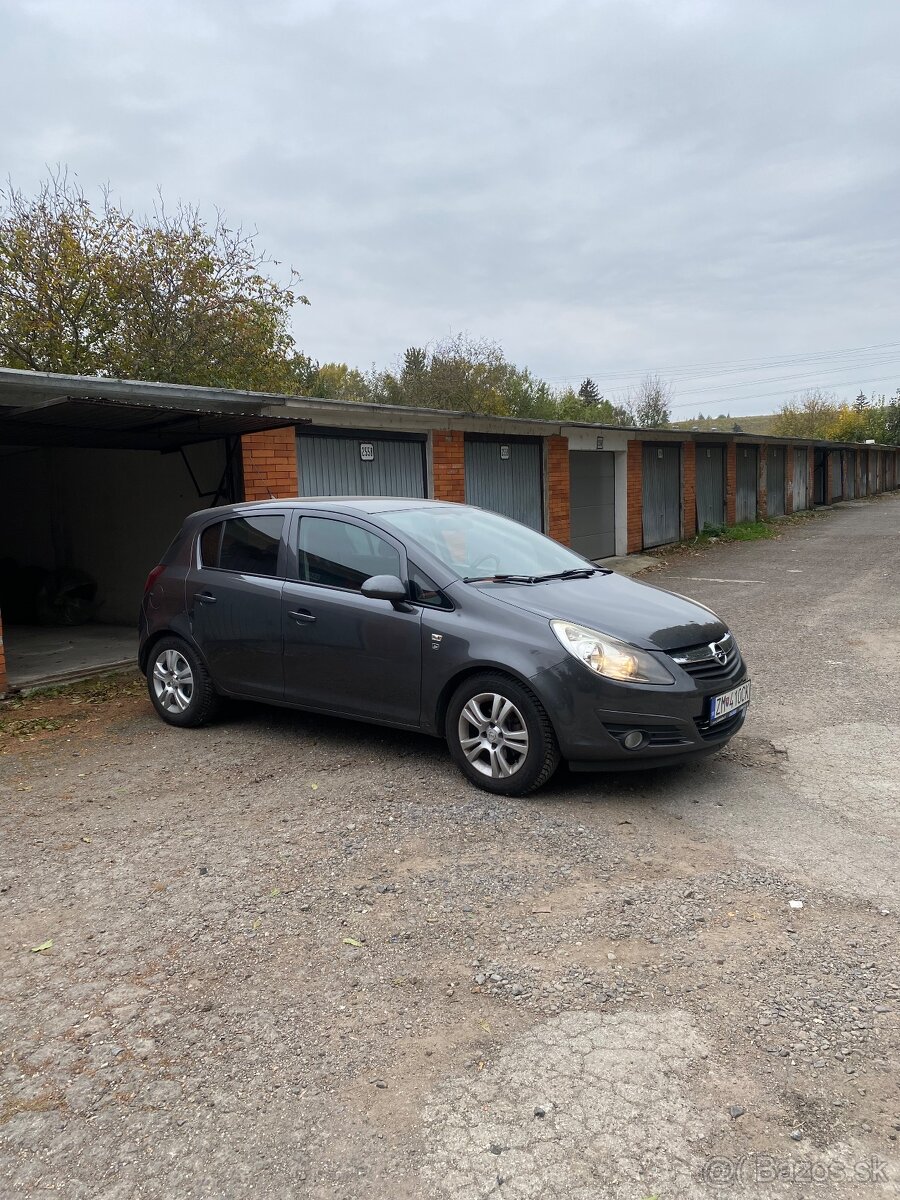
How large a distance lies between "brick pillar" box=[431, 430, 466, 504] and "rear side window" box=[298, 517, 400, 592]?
6545 millimetres

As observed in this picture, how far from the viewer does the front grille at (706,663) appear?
4.61m

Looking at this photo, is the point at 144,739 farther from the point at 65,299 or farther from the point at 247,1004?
the point at 65,299

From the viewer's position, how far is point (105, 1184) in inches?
86.3

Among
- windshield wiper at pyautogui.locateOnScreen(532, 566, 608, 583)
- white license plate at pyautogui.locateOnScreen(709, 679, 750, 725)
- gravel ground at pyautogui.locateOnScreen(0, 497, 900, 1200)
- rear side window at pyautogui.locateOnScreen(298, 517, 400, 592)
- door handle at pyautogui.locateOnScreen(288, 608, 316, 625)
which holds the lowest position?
gravel ground at pyautogui.locateOnScreen(0, 497, 900, 1200)

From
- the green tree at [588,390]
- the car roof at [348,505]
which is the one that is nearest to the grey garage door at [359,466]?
the car roof at [348,505]

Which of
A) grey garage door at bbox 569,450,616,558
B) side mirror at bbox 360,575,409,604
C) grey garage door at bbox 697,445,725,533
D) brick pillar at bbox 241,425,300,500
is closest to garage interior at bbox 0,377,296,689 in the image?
brick pillar at bbox 241,425,300,500

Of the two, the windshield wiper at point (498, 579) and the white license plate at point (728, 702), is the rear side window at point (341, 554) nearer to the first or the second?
the windshield wiper at point (498, 579)

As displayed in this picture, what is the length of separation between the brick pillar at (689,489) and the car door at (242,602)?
15.9m

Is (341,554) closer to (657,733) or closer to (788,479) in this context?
(657,733)

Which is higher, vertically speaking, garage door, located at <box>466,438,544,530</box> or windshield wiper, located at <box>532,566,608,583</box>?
garage door, located at <box>466,438,544,530</box>

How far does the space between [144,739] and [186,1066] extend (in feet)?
Answer: 12.8

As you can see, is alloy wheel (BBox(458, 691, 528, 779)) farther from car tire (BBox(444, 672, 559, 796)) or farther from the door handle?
the door handle

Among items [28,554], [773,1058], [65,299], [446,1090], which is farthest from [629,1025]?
[65,299]

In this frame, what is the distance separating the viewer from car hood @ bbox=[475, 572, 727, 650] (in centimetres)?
464
